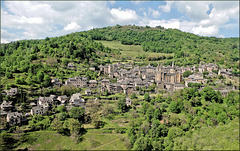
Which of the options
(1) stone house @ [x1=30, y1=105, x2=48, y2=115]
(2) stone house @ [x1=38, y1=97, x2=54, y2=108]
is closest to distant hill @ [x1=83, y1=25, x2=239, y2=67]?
(2) stone house @ [x1=38, y1=97, x2=54, y2=108]

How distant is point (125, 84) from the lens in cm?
7300

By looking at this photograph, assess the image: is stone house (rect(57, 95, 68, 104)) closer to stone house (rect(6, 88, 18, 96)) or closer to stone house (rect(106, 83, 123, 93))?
stone house (rect(6, 88, 18, 96))

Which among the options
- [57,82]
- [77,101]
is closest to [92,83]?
[57,82]

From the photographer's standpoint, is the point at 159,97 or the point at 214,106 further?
the point at 159,97

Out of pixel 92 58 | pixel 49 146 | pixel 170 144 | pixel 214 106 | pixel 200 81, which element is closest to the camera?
pixel 170 144

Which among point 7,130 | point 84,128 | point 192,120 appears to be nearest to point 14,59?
point 7,130

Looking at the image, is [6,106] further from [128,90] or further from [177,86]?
[177,86]

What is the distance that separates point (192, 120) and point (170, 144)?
44.1 feet

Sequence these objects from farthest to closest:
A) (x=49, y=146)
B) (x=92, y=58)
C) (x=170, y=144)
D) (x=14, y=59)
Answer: (x=92, y=58), (x=14, y=59), (x=49, y=146), (x=170, y=144)

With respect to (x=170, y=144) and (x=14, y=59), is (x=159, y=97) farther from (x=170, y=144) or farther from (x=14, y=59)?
(x=14, y=59)

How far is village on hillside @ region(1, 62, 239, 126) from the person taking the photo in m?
50.7

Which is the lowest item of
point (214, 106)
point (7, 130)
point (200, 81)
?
point (7, 130)

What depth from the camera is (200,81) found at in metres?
77.9

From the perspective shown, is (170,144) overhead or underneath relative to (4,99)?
underneath
